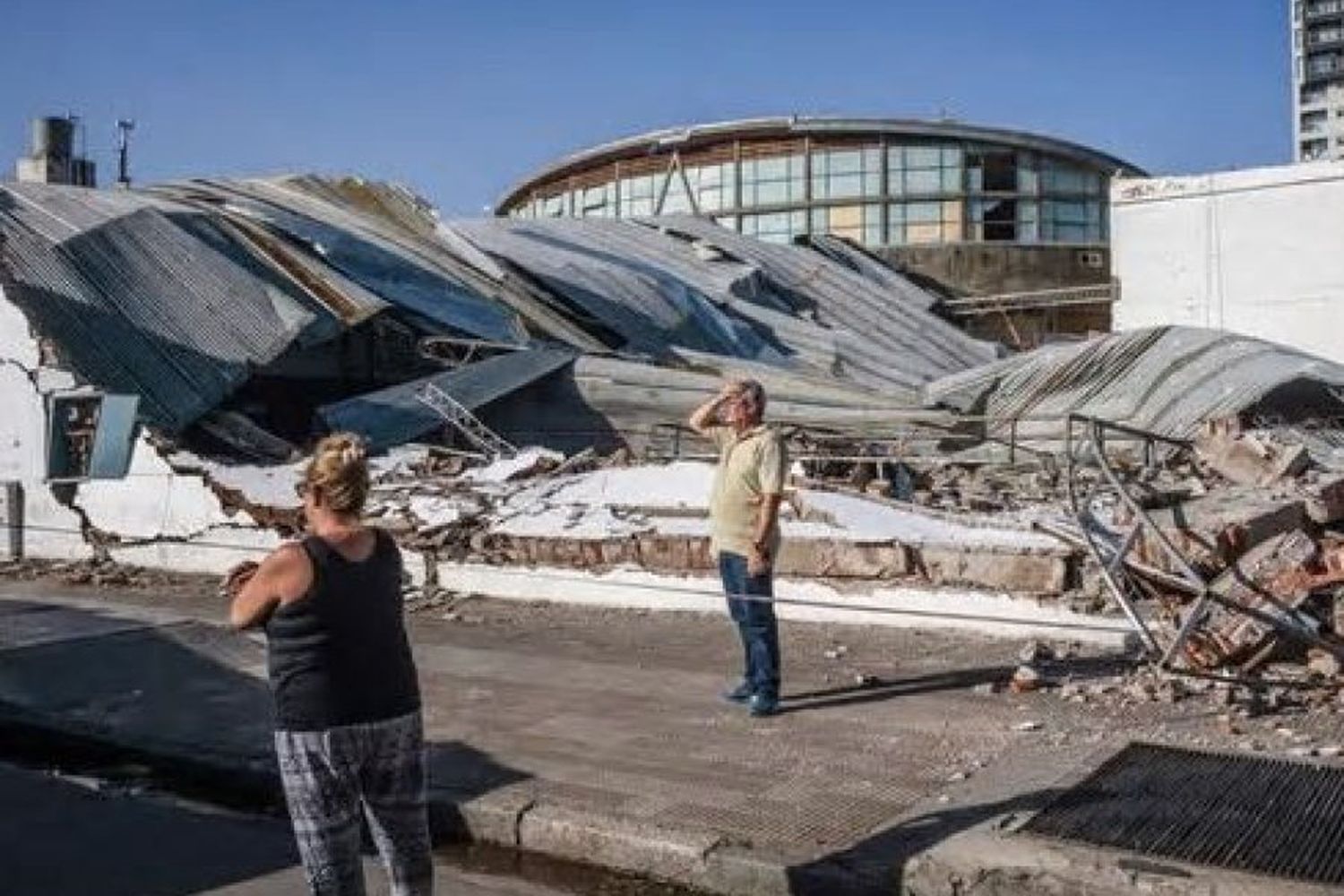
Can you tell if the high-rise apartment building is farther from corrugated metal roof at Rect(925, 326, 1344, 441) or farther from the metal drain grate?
the metal drain grate

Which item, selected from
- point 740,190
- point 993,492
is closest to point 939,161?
point 740,190

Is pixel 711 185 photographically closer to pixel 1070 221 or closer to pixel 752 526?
pixel 1070 221

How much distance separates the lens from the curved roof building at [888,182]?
41.8 m

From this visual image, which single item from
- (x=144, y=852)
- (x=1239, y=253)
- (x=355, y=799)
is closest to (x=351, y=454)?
(x=355, y=799)

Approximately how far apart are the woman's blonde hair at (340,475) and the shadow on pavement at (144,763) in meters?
2.03

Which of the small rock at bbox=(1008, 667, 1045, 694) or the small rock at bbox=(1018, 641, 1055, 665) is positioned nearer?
the small rock at bbox=(1008, 667, 1045, 694)

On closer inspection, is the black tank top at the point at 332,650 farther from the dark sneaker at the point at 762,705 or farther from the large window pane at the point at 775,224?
the large window pane at the point at 775,224

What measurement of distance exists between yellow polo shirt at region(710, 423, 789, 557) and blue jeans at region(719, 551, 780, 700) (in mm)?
98

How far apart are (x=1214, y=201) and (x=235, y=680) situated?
75.3ft

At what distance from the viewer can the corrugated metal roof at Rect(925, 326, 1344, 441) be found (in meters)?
17.0

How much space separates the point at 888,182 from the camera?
4238 centimetres

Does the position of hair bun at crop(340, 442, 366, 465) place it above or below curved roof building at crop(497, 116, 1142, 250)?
below

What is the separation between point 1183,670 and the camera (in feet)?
23.6

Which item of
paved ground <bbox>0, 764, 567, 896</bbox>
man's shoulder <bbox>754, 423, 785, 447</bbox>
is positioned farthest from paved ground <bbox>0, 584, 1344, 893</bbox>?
man's shoulder <bbox>754, 423, 785, 447</bbox>
